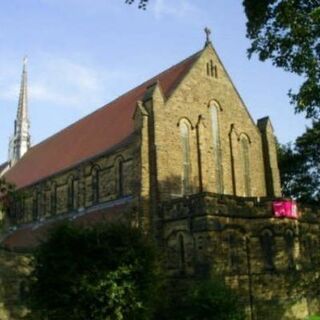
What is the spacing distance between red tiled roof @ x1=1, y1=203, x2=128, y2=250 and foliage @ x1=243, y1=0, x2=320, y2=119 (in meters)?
9.62

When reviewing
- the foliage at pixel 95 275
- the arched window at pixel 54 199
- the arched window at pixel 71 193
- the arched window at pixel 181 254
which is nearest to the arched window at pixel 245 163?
the arched window at pixel 181 254

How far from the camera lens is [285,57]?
Answer: 16.2m

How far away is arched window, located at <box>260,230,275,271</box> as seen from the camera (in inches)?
921

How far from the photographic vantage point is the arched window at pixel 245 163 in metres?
29.4

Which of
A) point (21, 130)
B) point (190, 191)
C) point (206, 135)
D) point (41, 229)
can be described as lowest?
point (41, 229)

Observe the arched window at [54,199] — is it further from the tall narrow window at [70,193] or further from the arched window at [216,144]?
the arched window at [216,144]

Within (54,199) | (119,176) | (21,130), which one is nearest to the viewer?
(119,176)

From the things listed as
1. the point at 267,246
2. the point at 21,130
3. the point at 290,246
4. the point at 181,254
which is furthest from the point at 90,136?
the point at 21,130

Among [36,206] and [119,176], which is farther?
[36,206]

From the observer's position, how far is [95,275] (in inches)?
679

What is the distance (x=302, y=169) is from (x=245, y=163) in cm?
1284

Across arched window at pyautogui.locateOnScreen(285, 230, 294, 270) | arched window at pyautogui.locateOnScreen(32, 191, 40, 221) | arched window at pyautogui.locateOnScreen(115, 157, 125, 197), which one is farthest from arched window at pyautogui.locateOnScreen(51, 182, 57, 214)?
arched window at pyautogui.locateOnScreen(285, 230, 294, 270)

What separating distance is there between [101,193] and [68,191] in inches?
153

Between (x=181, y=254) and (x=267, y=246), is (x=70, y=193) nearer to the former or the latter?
(x=181, y=254)
